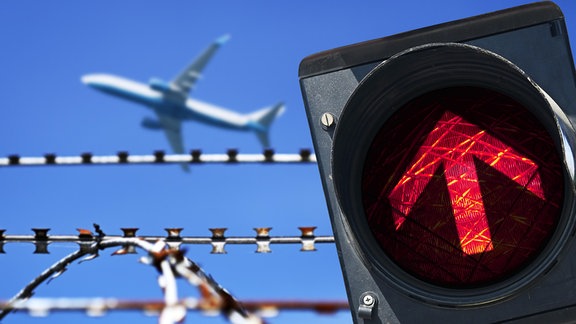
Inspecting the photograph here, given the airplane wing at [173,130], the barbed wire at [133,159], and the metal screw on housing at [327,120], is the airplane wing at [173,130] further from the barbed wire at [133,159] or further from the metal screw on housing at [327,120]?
the metal screw on housing at [327,120]

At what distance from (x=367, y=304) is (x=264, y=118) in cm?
10807

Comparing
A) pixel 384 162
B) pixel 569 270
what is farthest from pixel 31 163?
pixel 569 270

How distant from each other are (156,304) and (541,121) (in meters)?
2.47

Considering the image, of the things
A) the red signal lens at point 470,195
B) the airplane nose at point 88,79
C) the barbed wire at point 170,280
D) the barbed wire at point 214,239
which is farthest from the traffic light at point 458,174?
the airplane nose at point 88,79

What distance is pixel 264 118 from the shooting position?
112062mm

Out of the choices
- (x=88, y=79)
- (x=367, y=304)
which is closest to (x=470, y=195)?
(x=367, y=304)

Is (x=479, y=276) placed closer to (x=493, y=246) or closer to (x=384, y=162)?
(x=493, y=246)

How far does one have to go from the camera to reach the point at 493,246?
4.24 meters

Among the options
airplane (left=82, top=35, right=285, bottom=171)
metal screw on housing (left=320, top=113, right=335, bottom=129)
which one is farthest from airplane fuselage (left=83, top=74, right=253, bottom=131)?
metal screw on housing (left=320, top=113, right=335, bottom=129)

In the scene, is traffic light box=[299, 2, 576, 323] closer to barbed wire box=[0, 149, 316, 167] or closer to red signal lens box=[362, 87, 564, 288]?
red signal lens box=[362, 87, 564, 288]

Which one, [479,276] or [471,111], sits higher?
[471,111]

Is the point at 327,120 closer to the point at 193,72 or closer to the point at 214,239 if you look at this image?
the point at 214,239

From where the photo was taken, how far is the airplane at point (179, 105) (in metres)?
106

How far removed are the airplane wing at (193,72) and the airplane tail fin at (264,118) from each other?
1039 cm
